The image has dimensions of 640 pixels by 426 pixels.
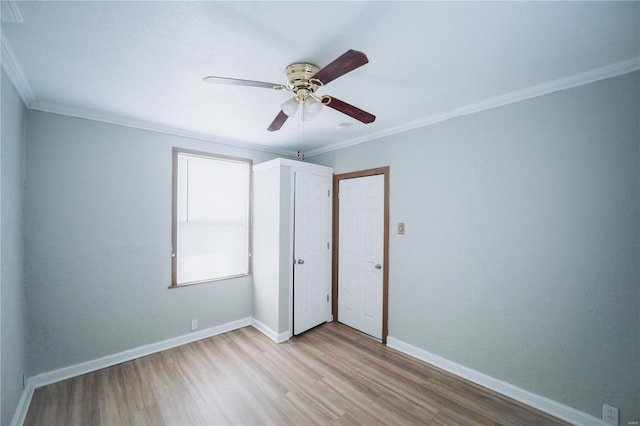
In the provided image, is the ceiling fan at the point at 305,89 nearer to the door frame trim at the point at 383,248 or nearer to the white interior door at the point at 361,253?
the door frame trim at the point at 383,248

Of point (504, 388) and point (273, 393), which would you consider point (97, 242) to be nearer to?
point (273, 393)

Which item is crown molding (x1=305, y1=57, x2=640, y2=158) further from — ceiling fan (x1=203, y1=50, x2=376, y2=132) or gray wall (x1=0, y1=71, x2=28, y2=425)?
gray wall (x1=0, y1=71, x2=28, y2=425)

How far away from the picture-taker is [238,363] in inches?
102

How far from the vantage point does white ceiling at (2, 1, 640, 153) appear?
4.00 ft

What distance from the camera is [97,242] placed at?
249 centimetres

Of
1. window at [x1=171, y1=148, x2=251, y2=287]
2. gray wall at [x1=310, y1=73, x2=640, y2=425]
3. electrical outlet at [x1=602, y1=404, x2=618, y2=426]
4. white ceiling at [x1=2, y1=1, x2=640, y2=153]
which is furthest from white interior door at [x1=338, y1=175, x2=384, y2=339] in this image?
electrical outlet at [x1=602, y1=404, x2=618, y2=426]

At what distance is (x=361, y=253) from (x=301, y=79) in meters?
2.29

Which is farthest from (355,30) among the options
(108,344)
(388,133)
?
(108,344)

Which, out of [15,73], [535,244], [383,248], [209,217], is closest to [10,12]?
[15,73]

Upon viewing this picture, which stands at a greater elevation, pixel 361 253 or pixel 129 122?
pixel 129 122

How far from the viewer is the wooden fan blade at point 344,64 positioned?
43.5 inches

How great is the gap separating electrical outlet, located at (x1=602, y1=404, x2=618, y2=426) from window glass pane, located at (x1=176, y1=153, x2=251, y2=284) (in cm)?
351

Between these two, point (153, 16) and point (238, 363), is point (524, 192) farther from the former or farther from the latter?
point (238, 363)

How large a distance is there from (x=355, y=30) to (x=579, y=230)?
6.79ft
